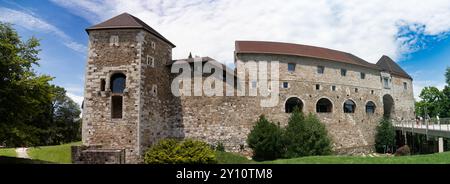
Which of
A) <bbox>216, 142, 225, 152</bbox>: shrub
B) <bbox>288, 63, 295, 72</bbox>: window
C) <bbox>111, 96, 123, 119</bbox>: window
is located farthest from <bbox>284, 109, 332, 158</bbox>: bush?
<bbox>111, 96, 123, 119</bbox>: window

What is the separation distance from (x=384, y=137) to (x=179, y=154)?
2613cm

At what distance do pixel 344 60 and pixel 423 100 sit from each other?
75.0 feet

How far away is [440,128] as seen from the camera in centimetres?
2347

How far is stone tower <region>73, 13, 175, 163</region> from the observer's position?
2219 cm

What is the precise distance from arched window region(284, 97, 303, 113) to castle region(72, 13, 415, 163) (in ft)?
0.32

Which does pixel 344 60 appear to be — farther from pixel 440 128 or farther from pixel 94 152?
pixel 94 152

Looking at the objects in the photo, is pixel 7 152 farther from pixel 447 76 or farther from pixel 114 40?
pixel 447 76

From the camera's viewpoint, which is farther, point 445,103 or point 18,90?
point 445,103

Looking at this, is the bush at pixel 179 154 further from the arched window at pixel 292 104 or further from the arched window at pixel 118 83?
the arched window at pixel 292 104

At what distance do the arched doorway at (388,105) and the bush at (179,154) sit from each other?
97.5ft

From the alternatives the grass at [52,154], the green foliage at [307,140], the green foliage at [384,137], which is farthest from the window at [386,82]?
the grass at [52,154]

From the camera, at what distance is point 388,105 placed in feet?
135

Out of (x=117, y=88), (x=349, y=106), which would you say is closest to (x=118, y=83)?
(x=117, y=88)
